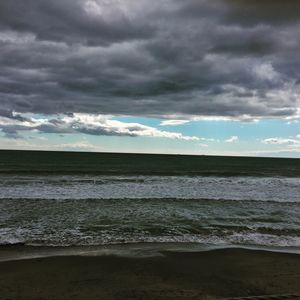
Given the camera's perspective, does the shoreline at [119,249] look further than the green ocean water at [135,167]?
No

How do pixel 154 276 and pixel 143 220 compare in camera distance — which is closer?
pixel 154 276

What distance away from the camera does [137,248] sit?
Result: 11.2 m

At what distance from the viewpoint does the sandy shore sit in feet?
24.5

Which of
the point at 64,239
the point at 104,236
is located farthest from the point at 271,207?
the point at 64,239

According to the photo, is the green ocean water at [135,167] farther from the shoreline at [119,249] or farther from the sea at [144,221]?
the shoreline at [119,249]

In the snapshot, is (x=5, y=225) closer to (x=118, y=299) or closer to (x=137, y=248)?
(x=137, y=248)

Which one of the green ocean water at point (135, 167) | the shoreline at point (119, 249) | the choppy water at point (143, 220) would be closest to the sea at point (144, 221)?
the choppy water at point (143, 220)

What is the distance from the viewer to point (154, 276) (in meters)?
8.55

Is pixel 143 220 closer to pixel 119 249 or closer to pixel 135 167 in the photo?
pixel 119 249

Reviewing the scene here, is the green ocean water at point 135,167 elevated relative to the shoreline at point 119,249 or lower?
elevated

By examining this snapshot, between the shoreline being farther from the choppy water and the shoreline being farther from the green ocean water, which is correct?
the green ocean water

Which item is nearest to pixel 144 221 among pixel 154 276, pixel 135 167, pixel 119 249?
pixel 119 249

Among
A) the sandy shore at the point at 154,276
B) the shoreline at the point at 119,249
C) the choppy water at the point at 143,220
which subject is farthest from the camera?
the choppy water at the point at 143,220

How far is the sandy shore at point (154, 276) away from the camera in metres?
7.45
